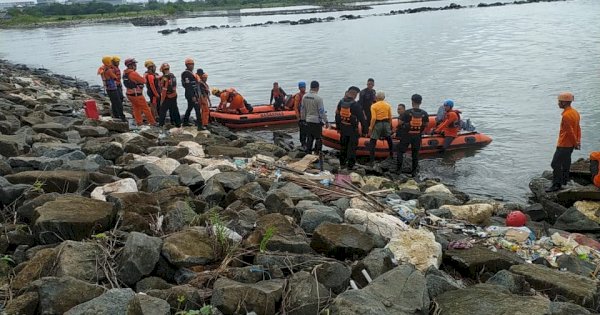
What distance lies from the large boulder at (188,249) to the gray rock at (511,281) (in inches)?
100

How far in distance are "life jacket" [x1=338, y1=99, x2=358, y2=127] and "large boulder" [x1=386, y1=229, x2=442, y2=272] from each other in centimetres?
599

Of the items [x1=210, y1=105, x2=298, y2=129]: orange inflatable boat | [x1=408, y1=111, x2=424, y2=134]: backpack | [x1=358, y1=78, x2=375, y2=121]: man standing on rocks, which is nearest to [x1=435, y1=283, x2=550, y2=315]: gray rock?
[x1=408, y1=111, x2=424, y2=134]: backpack

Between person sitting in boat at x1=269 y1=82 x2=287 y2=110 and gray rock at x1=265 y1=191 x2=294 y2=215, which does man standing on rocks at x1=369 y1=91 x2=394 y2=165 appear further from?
person sitting in boat at x1=269 y1=82 x2=287 y2=110

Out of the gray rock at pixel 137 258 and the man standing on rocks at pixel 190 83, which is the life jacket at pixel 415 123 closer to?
the man standing on rocks at pixel 190 83

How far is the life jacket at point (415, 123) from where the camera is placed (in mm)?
10992

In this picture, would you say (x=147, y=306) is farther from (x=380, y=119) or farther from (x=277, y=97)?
(x=277, y=97)

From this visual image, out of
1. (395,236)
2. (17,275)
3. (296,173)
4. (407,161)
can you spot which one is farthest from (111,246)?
(407,161)

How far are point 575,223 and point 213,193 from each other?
231 inches

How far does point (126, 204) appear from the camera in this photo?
513 centimetres

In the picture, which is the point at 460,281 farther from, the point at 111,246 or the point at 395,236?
the point at 111,246

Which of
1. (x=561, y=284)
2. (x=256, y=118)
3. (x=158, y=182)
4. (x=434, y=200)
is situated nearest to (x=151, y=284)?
(x=158, y=182)

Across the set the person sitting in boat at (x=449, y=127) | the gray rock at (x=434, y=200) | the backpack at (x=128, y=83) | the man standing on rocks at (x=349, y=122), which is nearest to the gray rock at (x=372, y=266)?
the gray rock at (x=434, y=200)

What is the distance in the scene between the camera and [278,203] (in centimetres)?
602

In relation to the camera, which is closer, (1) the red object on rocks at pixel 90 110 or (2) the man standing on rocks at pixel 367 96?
(2) the man standing on rocks at pixel 367 96
